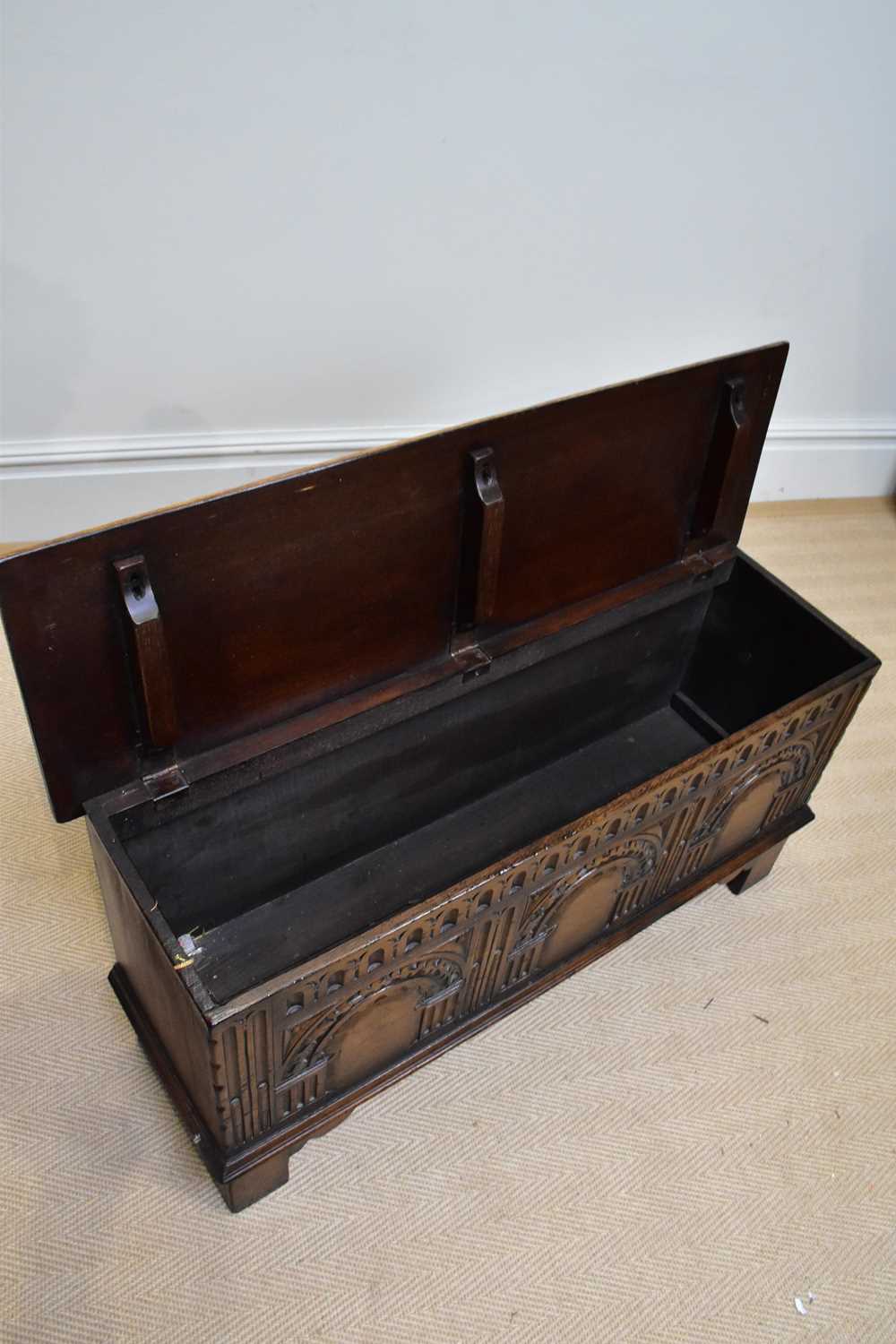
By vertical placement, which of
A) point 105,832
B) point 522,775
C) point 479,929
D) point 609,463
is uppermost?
point 609,463

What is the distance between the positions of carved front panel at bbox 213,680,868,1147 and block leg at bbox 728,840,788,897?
11cm

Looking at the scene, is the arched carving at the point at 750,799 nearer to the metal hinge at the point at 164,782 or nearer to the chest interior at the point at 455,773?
the chest interior at the point at 455,773

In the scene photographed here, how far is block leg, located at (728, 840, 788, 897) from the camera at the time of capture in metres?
1.76

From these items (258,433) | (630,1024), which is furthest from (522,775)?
(258,433)

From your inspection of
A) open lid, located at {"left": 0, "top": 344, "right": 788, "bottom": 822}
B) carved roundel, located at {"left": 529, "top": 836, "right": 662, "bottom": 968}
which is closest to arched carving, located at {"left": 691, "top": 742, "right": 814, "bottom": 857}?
carved roundel, located at {"left": 529, "top": 836, "right": 662, "bottom": 968}

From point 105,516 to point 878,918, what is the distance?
1.57 m

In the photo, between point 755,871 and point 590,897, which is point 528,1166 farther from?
point 755,871

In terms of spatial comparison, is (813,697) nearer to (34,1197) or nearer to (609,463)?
(609,463)

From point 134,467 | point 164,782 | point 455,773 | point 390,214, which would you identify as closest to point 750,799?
point 455,773

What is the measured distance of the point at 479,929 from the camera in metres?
1.31

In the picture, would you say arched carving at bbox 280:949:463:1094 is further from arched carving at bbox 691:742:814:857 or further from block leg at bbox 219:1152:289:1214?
arched carving at bbox 691:742:814:857

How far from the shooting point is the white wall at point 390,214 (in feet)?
5.41

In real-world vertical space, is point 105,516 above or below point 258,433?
below

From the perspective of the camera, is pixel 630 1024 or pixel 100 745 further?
pixel 630 1024
